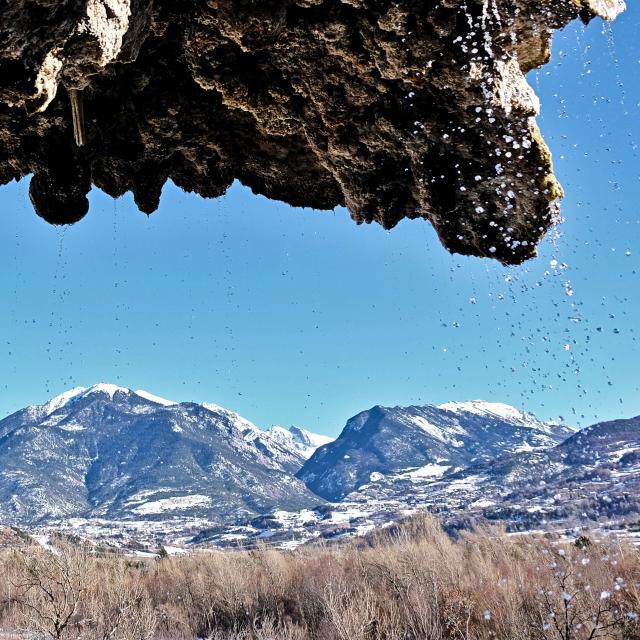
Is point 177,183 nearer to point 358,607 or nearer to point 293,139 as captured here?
point 293,139

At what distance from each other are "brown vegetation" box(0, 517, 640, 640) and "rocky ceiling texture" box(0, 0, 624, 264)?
5422 millimetres

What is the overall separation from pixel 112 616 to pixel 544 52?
15.6 m

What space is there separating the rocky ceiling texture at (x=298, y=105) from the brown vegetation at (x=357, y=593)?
5.42 m

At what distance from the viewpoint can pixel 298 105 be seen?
7301 millimetres

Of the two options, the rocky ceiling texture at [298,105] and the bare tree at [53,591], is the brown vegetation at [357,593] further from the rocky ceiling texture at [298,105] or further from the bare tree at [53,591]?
the rocky ceiling texture at [298,105]

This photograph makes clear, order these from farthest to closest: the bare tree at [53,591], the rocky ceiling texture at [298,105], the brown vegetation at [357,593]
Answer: the bare tree at [53,591]
the brown vegetation at [357,593]
the rocky ceiling texture at [298,105]

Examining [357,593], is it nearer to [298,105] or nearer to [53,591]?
[53,591]

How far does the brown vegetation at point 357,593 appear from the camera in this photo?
9.79 m

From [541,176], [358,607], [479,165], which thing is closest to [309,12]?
[479,165]

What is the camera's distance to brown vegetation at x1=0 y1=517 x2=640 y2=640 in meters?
9.79

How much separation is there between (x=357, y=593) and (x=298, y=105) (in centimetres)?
1080

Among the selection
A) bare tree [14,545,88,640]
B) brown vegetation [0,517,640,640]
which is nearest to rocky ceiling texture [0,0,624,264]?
brown vegetation [0,517,640,640]

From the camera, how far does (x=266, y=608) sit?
15.8 m

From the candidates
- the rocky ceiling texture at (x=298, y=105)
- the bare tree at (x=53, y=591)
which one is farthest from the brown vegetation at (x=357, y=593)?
the rocky ceiling texture at (x=298, y=105)
